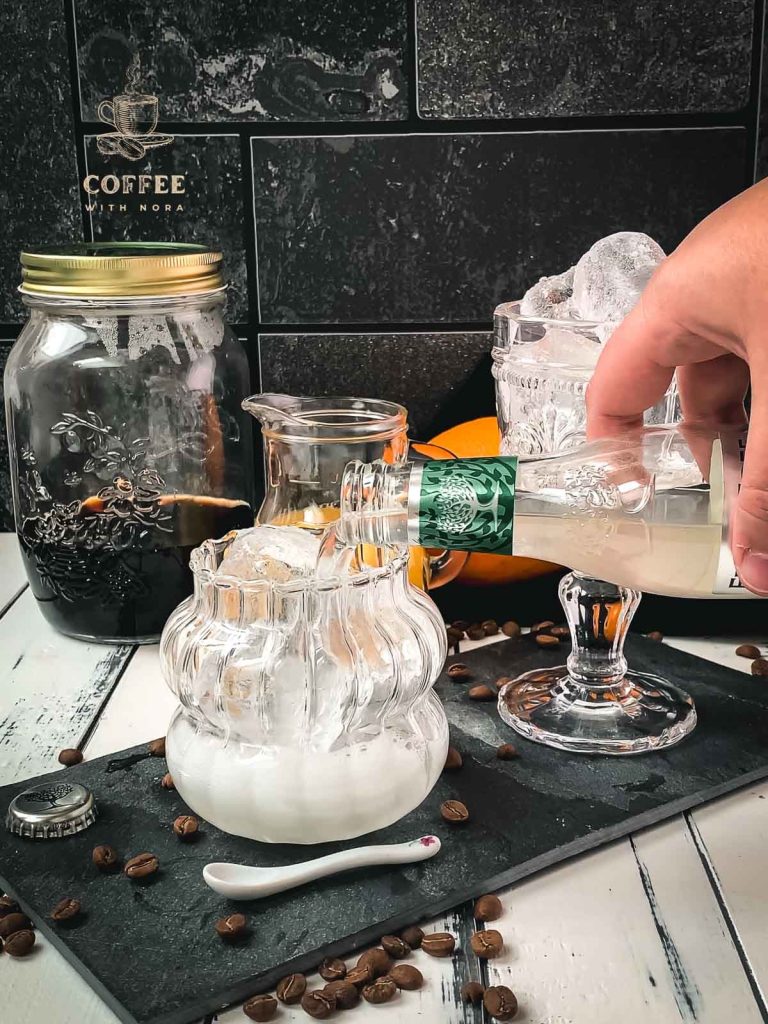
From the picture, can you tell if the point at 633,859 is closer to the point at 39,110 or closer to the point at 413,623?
the point at 413,623

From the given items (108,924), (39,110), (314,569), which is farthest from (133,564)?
(39,110)

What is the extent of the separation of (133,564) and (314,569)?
31cm

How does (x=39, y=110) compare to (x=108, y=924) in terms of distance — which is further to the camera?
(x=39, y=110)

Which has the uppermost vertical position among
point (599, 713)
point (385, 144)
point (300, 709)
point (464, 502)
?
point (385, 144)

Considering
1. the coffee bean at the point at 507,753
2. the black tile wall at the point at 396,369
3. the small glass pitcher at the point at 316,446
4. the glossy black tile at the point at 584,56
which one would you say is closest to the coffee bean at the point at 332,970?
the coffee bean at the point at 507,753

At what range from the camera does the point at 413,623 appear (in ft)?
2.44

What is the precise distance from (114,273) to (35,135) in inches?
16.2

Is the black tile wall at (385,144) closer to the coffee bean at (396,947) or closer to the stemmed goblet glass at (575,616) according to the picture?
the stemmed goblet glass at (575,616)

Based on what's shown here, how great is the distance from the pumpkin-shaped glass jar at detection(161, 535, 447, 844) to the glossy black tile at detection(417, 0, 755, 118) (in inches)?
28.4

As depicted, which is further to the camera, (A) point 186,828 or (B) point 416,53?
(B) point 416,53

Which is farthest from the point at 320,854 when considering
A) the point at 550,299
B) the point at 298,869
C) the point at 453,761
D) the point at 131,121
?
the point at 131,121

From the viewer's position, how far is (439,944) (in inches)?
25.2

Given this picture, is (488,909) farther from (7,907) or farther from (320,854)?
(7,907)

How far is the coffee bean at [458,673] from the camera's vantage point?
0.99m
